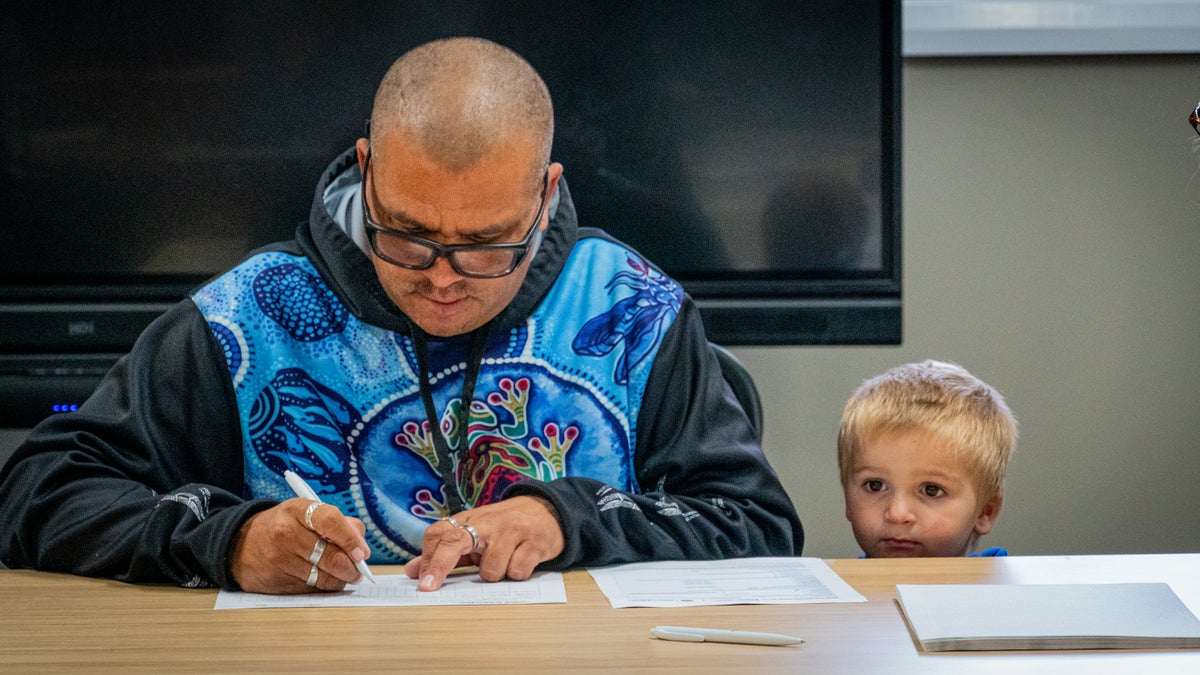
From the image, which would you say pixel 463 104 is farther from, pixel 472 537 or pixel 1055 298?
A: pixel 1055 298

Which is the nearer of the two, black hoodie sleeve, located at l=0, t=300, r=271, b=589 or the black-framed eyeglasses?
black hoodie sleeve, located at l=0, t=300, r=271, b=589

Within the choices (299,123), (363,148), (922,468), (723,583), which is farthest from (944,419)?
(299,123)

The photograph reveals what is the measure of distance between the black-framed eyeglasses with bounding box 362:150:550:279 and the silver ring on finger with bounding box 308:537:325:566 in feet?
1.23

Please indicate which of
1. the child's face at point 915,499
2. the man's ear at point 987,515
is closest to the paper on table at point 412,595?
→ the child's face at point 915,499

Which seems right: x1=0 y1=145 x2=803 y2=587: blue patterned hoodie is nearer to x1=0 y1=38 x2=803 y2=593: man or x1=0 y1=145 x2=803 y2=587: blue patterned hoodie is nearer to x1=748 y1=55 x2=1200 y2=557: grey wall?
x1=0 y1=38 x2=803 y2=593: man

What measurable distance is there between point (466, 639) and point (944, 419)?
97 centimetres

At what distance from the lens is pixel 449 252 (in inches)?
57.9

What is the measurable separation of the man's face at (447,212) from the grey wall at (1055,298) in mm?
1165

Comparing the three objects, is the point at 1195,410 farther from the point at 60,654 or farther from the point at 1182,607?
the point at 60,654

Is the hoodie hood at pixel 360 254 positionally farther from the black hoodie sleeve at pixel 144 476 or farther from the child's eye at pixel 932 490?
the child's eye at pixel 932 490

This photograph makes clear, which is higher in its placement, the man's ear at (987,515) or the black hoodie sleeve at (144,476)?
the black hoodie sleeve at (144,476)

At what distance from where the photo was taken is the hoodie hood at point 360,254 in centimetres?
165

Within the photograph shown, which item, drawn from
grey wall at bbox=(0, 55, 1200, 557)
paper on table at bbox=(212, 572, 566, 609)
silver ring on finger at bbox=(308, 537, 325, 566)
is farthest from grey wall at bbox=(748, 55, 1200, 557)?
silver ring on finger at bbox=(308, 537, 325, 566)

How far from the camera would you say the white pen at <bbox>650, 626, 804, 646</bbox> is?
108 centimetres
